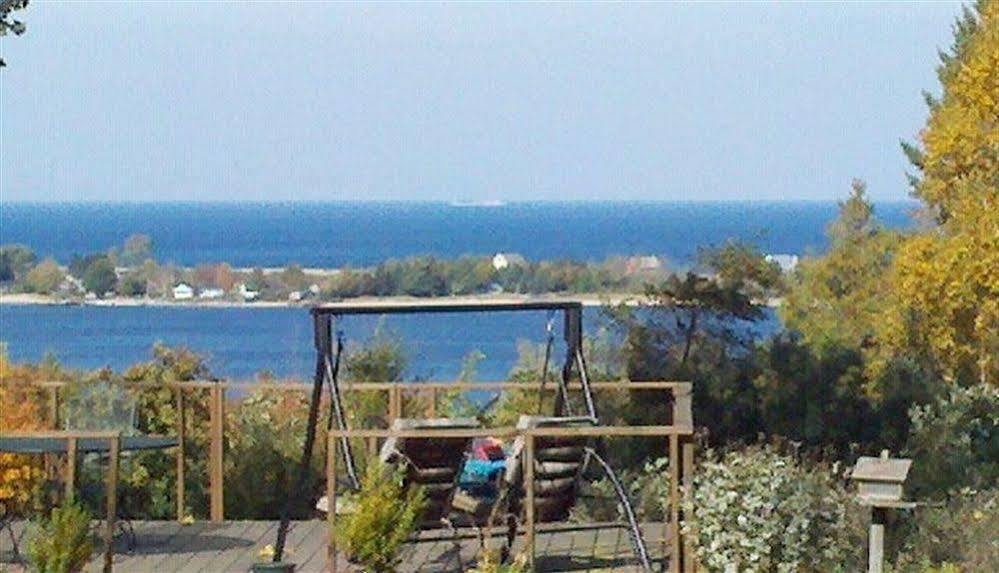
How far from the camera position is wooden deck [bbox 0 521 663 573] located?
29.1 ft

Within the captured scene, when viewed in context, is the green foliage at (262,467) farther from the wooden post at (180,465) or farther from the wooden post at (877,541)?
the wooden post at (877,541)

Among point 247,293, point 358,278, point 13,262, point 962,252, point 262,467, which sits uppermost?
point 962,252

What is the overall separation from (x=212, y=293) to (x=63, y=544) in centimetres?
4836

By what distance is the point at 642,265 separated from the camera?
979 inches

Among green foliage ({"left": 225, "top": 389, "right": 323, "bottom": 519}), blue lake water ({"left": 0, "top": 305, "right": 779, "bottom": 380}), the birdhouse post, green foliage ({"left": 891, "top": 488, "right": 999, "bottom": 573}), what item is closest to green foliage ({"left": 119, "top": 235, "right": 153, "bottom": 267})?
blue lake water ({"left": 0, "top": 305, "right": 779, "bottom": 380})

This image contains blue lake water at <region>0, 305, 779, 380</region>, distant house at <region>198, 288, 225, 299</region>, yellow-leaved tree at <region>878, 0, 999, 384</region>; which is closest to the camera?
yellow-leaved tree at <region>878, 0, 999, 384</region>

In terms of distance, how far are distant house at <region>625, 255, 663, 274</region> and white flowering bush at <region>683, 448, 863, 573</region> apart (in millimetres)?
13504

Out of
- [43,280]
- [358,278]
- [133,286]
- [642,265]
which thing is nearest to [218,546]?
[642,265]

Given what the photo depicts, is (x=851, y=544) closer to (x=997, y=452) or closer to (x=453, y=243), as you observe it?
(x=997, y=452)

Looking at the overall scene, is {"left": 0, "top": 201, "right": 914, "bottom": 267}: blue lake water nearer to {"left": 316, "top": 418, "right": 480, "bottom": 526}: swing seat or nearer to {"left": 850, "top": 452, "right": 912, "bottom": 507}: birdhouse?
{"left": 316, "top": 418, "right": 480, "bottom": 526}: swing seat

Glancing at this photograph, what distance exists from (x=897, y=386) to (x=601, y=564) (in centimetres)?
416

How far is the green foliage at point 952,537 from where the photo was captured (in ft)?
26.3

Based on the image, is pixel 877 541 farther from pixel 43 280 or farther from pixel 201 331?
pixel 43 280

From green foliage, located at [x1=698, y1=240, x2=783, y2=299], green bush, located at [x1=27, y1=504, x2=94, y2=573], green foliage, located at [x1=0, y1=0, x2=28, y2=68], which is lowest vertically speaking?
green bush, located at [x1=27, y1=504, x2=94, y2=573]
